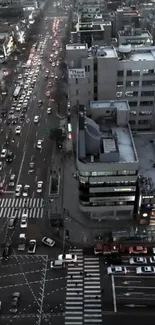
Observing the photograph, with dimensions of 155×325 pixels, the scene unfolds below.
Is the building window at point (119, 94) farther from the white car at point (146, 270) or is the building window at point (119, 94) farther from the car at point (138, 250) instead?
the white car at point (146, 270)

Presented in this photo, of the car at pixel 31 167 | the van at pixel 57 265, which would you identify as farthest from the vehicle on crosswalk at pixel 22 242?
the car at pixel 31 167

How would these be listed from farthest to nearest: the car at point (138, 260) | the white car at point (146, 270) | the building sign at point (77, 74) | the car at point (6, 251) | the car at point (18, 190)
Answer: the car at point (18, 190) → the building sign at point (77, 74) → the car at point (6, 251) → the car at point (138, 260) → the white car at point (146, 270)

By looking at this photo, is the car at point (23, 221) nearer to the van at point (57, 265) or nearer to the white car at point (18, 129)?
the van at point (57, 265)

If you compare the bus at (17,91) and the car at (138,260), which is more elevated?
the bus at (17,91)

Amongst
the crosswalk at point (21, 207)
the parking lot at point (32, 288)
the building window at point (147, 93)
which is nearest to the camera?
the parking lot at point (32, 288)

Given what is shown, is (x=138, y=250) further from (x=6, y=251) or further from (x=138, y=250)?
(x=6, y=251)

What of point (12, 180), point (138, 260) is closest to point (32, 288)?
point (138, 260)

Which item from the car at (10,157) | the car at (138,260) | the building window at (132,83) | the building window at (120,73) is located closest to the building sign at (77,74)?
the building window at (120,73)

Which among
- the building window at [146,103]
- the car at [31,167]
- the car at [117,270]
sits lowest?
the car at [117,270]

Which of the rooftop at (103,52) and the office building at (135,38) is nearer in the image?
the rooftop at (103,52)

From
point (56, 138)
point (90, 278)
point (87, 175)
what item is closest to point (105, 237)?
point (90, 278)
